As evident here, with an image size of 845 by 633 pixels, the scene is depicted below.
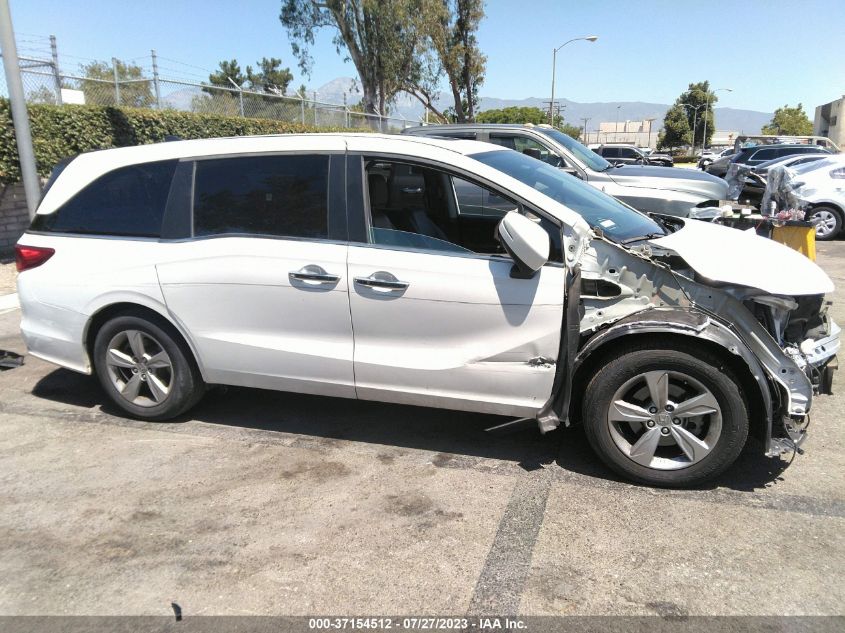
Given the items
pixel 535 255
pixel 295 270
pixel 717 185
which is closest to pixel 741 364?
pixel 535 255

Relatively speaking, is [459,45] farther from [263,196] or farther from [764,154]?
[263,196]

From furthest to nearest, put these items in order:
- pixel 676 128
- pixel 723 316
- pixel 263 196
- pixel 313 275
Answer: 1. pixel 676 128
2. pixel 263 196
3. pixel 313 275
4. pixel 723 316

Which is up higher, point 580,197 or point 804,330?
point 580,197

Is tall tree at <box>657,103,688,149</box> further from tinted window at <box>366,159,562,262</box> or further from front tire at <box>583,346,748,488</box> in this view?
front tire at <box>583,346,748,488</box>

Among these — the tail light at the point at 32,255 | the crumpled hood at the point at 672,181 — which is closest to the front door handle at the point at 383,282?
the tail light at the point at 32,255

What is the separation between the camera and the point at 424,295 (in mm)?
3639

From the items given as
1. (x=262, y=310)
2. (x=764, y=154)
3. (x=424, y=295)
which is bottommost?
(x=262, y=310)

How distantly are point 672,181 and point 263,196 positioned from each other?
20.3 ft

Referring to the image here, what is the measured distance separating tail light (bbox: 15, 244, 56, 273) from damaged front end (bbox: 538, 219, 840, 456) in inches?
138

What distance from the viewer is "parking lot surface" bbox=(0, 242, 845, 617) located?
9.12 feet

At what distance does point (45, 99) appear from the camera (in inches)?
436

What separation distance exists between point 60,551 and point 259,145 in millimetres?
2517

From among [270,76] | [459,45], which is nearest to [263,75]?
[270,76]

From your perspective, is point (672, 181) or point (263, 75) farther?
point (263, 75)
